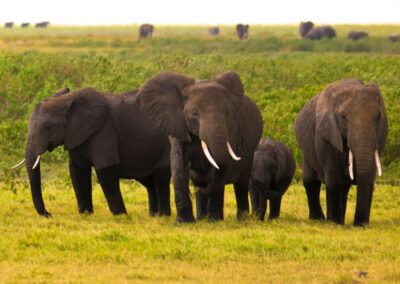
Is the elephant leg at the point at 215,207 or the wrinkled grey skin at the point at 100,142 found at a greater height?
the wrinkled grey skin at the point at 100,142

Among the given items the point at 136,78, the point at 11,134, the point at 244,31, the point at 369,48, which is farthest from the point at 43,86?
the point at 244,31

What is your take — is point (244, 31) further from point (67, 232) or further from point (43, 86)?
point (67, 232)

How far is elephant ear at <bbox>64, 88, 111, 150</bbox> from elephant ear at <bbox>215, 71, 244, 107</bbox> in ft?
5.65

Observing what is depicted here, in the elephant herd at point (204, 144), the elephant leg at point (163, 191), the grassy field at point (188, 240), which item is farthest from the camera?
the elephant leg at point (163, 191)

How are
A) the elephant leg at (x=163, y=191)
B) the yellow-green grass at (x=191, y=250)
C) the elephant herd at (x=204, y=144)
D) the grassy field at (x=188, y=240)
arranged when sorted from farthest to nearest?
the elephant leg at (x=163, y=191) → the elephant herd at (x=204, y=144) → the grassy field at (x=188, y=240) → the yellow-green grass at (x=191, y=250)

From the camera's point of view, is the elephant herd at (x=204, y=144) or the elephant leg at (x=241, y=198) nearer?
the elephant herd at (x=204, y=144)

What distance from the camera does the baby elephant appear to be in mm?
16797

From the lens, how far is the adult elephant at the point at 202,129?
14359 millimetres

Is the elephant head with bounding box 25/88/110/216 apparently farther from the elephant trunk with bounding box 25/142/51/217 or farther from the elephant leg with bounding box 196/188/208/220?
the elephant leg with bounding box 196/188/208/220

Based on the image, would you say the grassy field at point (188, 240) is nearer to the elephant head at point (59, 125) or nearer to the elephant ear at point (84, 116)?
the elephant head at point (59, 125)

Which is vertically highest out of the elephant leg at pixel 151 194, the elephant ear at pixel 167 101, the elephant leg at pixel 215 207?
the elephant ear at pixel 167 101

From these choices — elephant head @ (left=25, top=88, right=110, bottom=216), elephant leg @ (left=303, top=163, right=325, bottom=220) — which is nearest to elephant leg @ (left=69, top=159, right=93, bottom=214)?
elephant head @ (left=25, top=88, right=110, bottom=216)

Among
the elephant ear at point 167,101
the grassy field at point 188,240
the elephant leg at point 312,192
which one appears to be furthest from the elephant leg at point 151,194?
the elephant leg at point 312,192

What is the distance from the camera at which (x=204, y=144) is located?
46.8 feet
